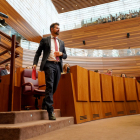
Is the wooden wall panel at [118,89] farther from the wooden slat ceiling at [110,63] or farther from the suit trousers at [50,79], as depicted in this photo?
the wooden slat ceiling at [110,63]

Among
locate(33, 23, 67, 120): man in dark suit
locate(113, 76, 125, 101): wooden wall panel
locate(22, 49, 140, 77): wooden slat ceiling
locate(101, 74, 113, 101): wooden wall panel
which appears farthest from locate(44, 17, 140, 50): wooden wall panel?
locate(33, 23, 67, 120): man in dark suit

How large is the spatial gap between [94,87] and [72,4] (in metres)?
10.3

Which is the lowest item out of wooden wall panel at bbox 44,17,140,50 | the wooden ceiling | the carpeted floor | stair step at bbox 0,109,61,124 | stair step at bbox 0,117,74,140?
the carpeted floor

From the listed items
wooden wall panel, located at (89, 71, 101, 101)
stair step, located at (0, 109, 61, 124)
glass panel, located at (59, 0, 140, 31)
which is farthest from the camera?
glass panel, located at (59, 0, 140, 31)

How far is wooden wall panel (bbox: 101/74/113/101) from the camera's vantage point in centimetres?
339

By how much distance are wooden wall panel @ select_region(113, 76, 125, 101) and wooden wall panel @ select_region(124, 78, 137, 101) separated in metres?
0.14

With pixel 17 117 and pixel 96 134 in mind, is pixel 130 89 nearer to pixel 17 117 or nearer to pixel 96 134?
pixel 96 134

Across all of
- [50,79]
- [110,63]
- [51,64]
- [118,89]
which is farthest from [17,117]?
[110,63]

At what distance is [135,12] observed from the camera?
926 cm

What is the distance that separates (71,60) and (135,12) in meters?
4.67

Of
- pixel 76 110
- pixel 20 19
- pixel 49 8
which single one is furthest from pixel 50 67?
pixel 49 8

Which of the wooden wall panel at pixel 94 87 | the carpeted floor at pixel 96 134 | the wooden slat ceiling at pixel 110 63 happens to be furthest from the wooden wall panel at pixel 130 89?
the wooden slat ceiling at pixel 110 63

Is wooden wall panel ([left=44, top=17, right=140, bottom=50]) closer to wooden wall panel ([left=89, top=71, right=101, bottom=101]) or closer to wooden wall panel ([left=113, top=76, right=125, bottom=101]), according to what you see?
wooden wall panel ([left=113, top=76, right=125, bottom=101])

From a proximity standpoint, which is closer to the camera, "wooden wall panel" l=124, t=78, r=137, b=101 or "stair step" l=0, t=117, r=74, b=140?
"stair step" l=0, t=117, r=74, b=140
